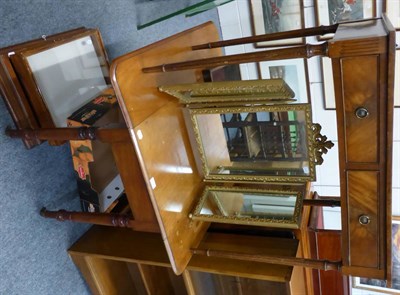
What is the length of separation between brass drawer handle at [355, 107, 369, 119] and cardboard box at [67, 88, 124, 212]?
A: 0.56 metres

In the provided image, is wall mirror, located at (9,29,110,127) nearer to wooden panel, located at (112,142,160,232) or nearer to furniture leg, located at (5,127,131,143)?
furniture leg, located at (5,127,131,143)

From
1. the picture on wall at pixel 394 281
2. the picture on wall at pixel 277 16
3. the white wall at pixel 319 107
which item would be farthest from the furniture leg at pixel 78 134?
the picture on wall at pixel 394 281

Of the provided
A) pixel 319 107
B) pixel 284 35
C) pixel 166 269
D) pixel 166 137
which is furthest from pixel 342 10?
pixel 166 269

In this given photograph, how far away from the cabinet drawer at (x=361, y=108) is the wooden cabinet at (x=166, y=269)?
1.13ft

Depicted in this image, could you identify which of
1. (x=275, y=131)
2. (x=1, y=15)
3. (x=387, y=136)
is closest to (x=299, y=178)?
(x=275, y=131)

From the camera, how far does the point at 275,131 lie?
855 millimetres

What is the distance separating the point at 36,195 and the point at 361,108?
89 centimetres

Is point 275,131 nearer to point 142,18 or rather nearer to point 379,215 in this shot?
point 379,215

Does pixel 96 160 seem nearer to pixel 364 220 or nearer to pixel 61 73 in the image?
pixel 61 73

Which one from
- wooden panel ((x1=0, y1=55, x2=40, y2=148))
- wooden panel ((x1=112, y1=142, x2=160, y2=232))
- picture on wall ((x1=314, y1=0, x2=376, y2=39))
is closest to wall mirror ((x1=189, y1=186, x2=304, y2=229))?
wooden panel ((x1=112, y1=142, x2=160, y2=232))

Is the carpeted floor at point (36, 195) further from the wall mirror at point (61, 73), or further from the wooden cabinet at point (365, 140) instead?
the wooden cabinet at point (365, 140)

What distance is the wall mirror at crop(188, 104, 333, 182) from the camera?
2.70ft

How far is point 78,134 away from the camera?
89 centimetres

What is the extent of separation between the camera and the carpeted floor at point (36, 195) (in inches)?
39.7
